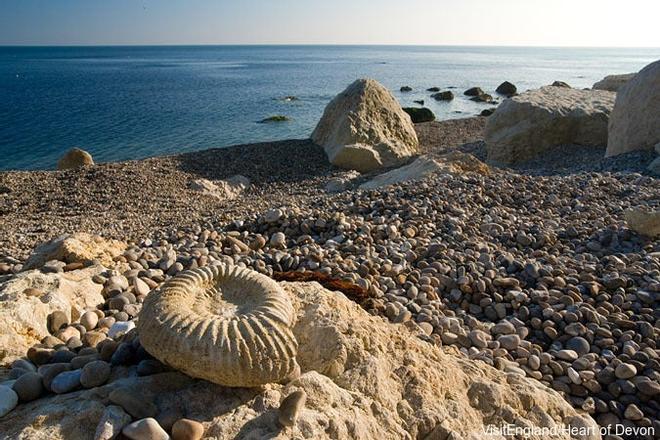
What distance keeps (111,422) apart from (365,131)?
14127 millimetres

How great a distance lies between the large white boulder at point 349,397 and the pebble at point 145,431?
170mm

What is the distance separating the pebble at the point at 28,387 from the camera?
2289 mm

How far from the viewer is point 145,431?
6.61ft

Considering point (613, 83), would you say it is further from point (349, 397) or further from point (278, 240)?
point (349, 397)

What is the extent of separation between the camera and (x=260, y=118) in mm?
31234

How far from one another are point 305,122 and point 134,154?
36.9 feet

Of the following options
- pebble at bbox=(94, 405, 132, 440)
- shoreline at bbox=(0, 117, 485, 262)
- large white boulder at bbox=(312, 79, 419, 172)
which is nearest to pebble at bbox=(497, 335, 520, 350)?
pebble at bbox=(94, 405, 132, 440)

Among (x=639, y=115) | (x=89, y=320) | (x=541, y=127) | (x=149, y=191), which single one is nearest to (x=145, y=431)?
(x=89, y=320)

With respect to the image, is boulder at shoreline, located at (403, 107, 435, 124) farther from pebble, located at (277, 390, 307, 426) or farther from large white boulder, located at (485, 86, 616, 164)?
pebble, located at (277, 390, 307, 426)

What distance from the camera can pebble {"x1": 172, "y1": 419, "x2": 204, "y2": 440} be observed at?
204 centimetres

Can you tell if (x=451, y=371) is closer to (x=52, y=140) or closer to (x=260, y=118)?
(x=52, y=140)

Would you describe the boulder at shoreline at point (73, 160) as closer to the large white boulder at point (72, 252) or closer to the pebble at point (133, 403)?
the large white boulder at point (72, 252)

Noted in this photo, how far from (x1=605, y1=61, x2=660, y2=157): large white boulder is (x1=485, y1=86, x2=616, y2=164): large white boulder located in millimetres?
1680

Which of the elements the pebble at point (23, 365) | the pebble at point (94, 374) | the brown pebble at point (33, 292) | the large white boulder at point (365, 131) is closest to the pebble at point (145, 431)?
the pebble at point (94, 374)
